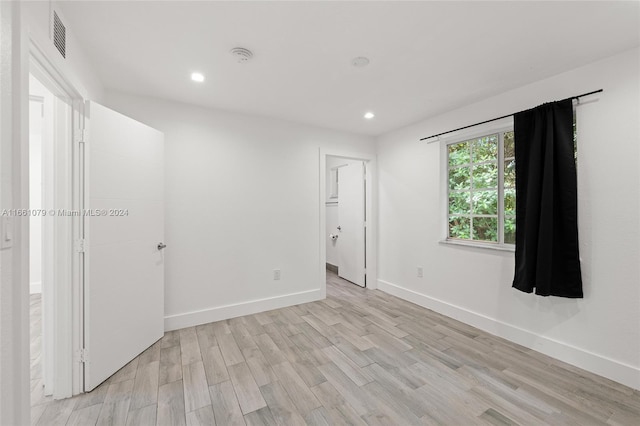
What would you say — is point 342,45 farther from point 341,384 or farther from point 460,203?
point 341,384

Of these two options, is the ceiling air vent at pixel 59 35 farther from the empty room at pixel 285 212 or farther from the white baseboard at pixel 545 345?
the white baseboard at pixel 545 345

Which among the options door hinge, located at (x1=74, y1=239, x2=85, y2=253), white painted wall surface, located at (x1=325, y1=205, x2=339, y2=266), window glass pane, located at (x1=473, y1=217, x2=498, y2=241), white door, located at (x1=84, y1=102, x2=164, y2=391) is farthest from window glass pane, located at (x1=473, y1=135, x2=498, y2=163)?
door hinge, located at (x1=74, y1=239, x2=85, y2=253)

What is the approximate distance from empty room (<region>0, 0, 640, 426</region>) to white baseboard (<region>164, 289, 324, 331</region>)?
0.03m

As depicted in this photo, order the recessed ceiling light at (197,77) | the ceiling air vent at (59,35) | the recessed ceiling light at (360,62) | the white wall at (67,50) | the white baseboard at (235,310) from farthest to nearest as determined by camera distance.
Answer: the white baseboard at (235,310) → the recessed ceiling light at (197,77) → the recessed ceiling light at (360,62) → the ceiling air vent at (59,35) → the white wall at (67,50)

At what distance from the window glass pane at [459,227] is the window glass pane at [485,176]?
0.42 metres

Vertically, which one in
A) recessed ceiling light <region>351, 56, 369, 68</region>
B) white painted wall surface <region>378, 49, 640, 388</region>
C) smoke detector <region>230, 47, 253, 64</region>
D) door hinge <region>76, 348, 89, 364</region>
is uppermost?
recessed ceiling light <region>351, 56, 369, 68</region>

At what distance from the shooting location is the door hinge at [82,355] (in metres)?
1.84

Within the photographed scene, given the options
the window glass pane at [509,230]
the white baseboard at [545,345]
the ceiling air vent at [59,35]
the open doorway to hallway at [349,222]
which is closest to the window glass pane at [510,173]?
the window glass pane at [509,230]

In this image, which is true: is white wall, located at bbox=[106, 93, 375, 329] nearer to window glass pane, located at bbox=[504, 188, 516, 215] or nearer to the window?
the window

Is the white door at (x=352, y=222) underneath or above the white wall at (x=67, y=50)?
underneath

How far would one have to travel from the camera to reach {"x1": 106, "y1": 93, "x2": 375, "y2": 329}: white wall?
9.27ft

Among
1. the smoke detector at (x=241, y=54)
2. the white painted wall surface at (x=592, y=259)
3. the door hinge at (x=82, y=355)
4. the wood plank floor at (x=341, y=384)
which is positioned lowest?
the wood plank floor at (x=341, y=384)

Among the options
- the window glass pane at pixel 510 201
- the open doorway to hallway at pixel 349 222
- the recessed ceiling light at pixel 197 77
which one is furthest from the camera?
the open doorway to hallway at pixel 349 222

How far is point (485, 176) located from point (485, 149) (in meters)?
0.30
